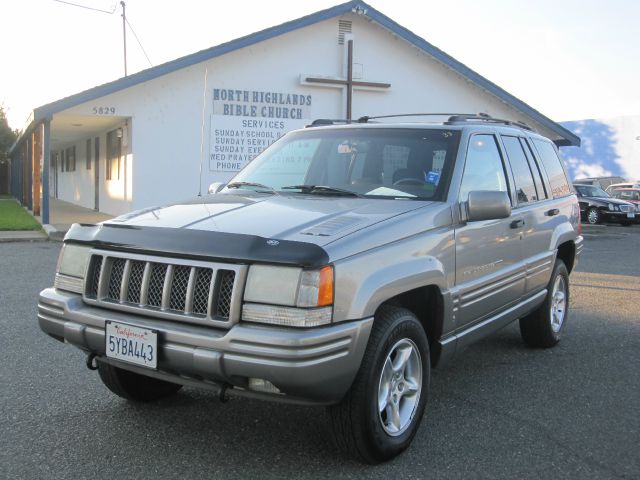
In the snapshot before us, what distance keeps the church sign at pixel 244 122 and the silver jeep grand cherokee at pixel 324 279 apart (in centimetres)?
1260

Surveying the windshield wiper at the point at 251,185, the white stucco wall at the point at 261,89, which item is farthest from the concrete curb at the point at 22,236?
the windshield wiper at the point at 251,185

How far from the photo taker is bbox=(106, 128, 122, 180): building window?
61.6ft

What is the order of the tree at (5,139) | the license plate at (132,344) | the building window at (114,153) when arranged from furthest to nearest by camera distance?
the tree at (5,139)
the building window at (114,153)
the license plate at (132,344)

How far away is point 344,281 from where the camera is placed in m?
3.00

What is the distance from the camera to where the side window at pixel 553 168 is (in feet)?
18.5

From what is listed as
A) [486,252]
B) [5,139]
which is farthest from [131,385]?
[5,139]

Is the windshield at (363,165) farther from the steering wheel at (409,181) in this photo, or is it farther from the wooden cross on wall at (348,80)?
the wooden cross on wall at (348,80)

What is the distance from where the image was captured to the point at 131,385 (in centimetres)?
403

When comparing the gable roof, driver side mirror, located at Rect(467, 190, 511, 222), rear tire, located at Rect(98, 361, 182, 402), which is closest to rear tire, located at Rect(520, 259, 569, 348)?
driver side mirror, located at Rect(467, 190, 511, 222)

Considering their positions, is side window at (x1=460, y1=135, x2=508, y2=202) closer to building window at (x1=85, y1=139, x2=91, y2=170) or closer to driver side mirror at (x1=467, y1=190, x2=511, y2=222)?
driver side mirror at (x1=467, y1=190, x2=511, y2=222)

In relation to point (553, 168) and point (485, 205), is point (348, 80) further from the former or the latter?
point (485, 205)

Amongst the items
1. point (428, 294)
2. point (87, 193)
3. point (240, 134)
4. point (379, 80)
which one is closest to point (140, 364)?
point (428, 294)

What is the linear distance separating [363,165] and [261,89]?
13722mm

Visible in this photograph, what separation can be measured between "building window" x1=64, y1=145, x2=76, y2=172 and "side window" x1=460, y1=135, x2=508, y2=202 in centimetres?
2815
